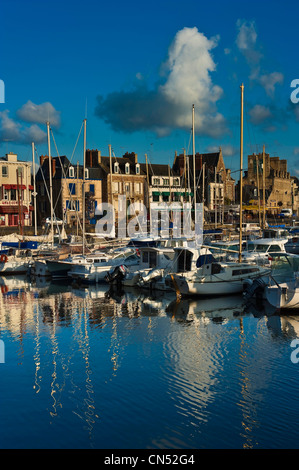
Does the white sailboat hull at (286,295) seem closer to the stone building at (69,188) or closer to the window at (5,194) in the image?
the window at (5,194)

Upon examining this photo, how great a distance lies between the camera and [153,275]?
3127 cm

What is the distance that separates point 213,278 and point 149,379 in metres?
13.3

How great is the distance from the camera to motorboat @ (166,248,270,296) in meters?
27.3

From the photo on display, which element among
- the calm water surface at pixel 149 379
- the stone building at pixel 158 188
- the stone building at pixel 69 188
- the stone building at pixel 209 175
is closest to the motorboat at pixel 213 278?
the calm water surface at pixel 149 379

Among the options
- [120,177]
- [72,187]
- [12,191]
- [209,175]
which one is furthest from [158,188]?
[12,191]

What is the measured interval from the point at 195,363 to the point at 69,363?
166 inches

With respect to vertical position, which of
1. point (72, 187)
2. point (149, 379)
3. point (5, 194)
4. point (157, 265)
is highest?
point (72, 187)

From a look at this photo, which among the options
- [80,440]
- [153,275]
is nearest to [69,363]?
[80,440]

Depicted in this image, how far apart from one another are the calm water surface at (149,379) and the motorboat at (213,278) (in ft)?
7.37

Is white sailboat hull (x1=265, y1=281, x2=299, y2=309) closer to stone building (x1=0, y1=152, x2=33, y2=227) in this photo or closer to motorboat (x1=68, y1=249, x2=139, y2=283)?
motorboat (x1=68, y1=249, x2=139, y2=283)

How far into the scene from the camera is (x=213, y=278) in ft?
89.9

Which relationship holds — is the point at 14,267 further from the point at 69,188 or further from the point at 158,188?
the point at 158,188

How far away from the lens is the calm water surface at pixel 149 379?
11281 millimetres
